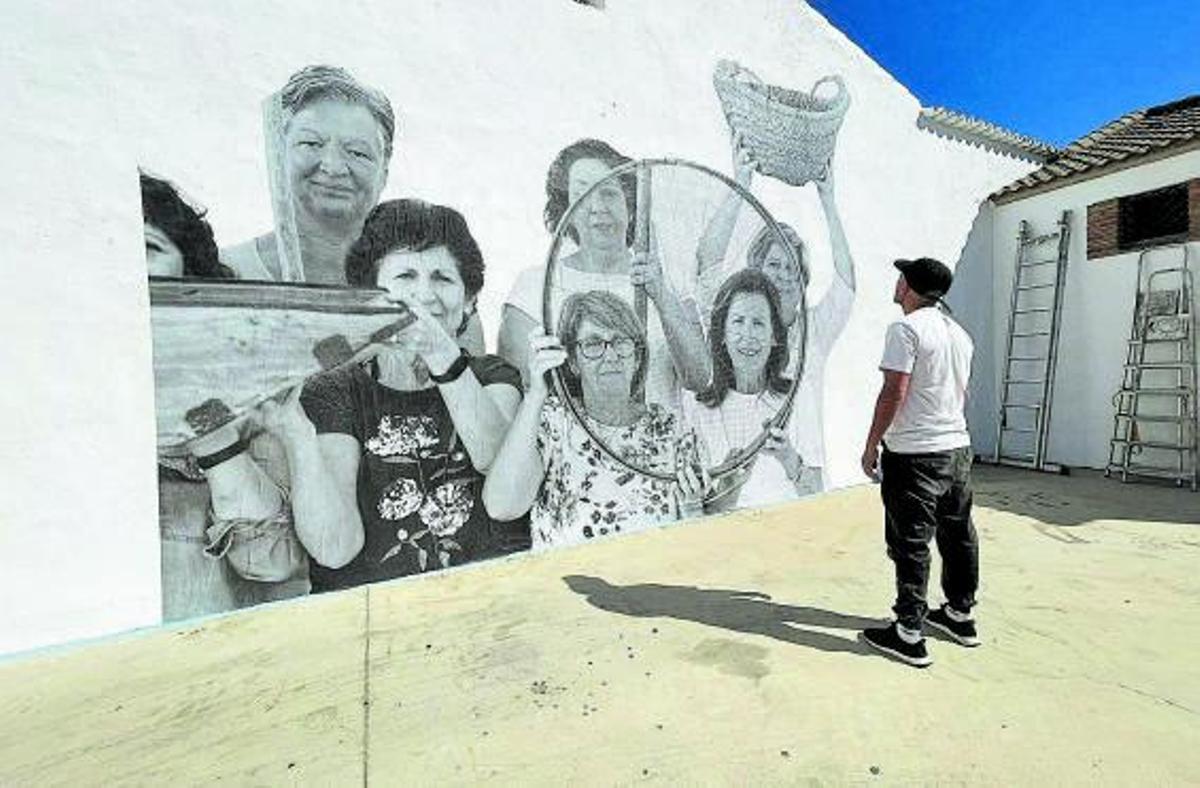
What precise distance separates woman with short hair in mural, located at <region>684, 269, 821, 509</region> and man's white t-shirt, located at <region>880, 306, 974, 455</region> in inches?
92.7

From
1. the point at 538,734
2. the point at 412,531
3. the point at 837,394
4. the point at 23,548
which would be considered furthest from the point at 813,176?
the point at 23,548

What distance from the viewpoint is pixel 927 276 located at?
2.62m

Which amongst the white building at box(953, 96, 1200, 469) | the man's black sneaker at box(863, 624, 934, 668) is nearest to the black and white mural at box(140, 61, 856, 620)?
the man's black sneaker at box(863, 624, 934, 668)

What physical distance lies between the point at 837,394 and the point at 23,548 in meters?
5.77

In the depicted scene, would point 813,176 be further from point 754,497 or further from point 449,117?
point 449,117

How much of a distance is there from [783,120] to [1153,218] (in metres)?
4.17

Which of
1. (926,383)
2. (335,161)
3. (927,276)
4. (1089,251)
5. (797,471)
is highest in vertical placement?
(1089,251)

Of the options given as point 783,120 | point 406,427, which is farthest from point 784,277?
point 406,427

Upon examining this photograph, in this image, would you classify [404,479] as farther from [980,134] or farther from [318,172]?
[980,134]

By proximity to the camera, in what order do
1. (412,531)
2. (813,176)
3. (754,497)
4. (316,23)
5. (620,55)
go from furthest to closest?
(813,176), (754,497), (620,55), (412,531), (316,23)

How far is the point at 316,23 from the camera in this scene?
3.42m

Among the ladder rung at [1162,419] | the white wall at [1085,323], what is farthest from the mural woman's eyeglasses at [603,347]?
the ladder rung at [1162,419]

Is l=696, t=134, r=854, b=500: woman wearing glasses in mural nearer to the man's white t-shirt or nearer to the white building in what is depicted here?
the white building

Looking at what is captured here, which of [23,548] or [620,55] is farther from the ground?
[620,55]
